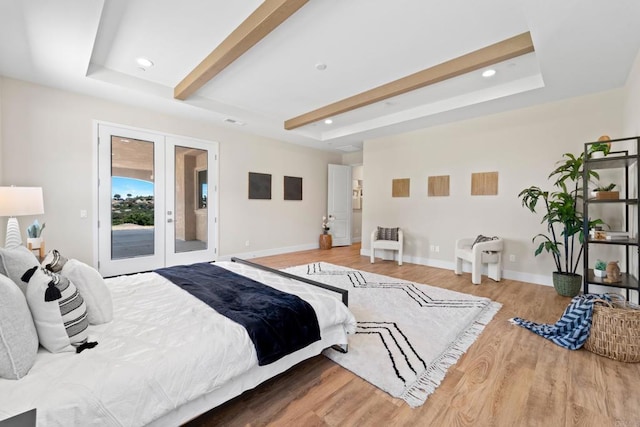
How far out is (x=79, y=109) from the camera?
3.98 m

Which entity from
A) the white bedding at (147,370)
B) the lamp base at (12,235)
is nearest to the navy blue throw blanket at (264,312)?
the white bedding at (147,370)

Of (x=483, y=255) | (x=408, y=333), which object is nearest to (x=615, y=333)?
(x=408, y=333)

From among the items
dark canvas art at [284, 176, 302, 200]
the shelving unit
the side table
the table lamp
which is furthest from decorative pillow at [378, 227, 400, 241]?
the table lamp

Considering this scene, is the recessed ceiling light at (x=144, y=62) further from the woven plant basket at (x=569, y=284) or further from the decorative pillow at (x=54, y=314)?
the woven plant basket at (x=569, y=284)

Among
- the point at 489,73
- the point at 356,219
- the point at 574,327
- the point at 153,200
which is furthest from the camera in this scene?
the point at 356,219

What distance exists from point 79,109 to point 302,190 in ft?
14.6

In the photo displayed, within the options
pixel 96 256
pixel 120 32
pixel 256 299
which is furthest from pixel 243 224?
pixel 256 299

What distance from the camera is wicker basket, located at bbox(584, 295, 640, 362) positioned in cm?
217

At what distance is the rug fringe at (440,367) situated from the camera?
5.87 ft

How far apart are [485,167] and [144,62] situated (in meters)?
5.27

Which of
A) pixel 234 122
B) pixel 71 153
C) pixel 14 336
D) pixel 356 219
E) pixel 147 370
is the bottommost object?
pixel 147 370

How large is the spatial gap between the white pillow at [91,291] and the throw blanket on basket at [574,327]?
11.4 feet

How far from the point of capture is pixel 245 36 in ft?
8.55

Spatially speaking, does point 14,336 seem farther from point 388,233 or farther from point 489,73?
point 388,233
